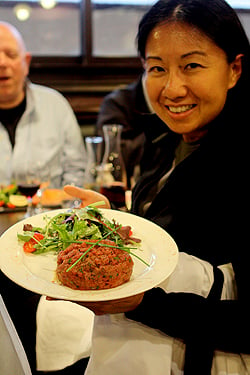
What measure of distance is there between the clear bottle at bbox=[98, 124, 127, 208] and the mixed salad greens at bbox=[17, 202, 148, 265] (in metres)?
0.62

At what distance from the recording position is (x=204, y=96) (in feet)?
4.04

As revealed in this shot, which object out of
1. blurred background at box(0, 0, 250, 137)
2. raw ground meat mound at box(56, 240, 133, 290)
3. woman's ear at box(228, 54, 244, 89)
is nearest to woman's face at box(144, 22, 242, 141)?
woman's ear at box(228, 54, 244, 89)

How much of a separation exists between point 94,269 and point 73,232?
0.64 feet

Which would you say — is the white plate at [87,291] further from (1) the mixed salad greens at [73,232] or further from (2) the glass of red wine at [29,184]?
(2) the glass of red wine at [29,184]

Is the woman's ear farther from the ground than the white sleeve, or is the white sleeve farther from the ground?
the woman's ear

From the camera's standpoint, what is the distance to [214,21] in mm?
1188

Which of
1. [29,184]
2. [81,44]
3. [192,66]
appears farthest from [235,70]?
[81,44]

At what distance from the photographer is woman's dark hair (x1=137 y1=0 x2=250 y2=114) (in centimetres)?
119

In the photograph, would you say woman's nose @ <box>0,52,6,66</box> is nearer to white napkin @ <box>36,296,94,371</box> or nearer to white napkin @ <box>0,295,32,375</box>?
white napkin @ <box>36,296,94,371</box>

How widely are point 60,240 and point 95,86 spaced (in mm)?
2903

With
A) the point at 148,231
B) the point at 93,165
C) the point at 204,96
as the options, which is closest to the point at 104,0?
the point at 93,165

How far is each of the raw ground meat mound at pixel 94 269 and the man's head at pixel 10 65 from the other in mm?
2017

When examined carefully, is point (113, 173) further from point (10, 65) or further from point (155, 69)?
point (10, 65)

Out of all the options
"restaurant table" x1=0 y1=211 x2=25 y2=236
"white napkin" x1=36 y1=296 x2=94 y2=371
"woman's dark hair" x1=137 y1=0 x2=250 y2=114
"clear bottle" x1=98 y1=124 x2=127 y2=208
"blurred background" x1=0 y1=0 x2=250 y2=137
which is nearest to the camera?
"woman's dark hair" x1=137 y1=0 x2=250 y2=114
